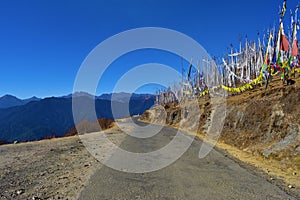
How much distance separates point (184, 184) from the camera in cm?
550

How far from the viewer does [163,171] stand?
6.78 m

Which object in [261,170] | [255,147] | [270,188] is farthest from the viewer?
[255,147]

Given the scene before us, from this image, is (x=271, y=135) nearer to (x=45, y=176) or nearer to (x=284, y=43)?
(x=284, y=43)

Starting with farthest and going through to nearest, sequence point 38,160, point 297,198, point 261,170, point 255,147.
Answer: point 255,147 < point 38,160 < point 261,170 < point 297,198

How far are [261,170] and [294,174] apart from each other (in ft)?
2.89

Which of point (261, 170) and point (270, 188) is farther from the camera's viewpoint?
point (261, 170)

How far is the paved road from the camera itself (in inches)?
188

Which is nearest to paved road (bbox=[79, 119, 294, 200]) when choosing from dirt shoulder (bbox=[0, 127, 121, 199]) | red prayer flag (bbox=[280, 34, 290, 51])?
dirt shoulder (bbox=[0, 127, 121, 199])

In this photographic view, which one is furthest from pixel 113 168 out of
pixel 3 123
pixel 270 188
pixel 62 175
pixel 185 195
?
pixel 3 123

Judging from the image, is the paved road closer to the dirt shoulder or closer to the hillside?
the dirt shoulder

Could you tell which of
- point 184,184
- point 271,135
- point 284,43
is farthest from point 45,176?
point 284,43

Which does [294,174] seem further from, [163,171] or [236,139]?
[236,139]

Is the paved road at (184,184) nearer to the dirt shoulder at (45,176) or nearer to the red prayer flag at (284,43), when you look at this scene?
the dirt shoulder at (45,176)

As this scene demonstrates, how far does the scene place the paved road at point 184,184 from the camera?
4773mm
